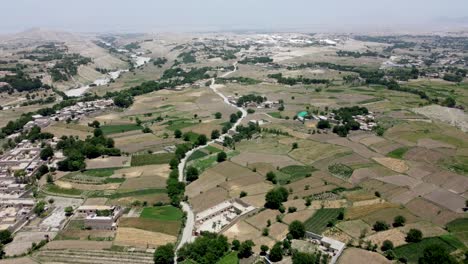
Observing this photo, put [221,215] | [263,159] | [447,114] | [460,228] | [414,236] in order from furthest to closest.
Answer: [447,114] < [263,159] < [221,215] < [460,228] < [414,236]

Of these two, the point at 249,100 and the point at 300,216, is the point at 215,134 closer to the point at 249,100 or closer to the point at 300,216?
the point at 249,100

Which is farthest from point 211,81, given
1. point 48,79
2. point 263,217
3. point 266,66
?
point 263,217

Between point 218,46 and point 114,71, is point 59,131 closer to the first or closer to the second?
point 114,71

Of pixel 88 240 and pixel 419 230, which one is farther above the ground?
pixel 419 230

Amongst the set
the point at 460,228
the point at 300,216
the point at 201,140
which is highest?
the point at 460,228

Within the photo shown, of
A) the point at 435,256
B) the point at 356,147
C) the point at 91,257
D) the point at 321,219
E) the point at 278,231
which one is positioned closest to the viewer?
the point at 435,256

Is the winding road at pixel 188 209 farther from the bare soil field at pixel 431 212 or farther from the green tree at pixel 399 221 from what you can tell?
the bare soil field at pixel 431 212

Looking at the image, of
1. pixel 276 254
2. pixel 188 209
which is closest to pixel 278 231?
pixel 276 254

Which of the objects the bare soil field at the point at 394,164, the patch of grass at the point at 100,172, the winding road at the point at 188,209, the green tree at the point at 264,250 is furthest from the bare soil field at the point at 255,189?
the patch of grass at the point at 100,172
